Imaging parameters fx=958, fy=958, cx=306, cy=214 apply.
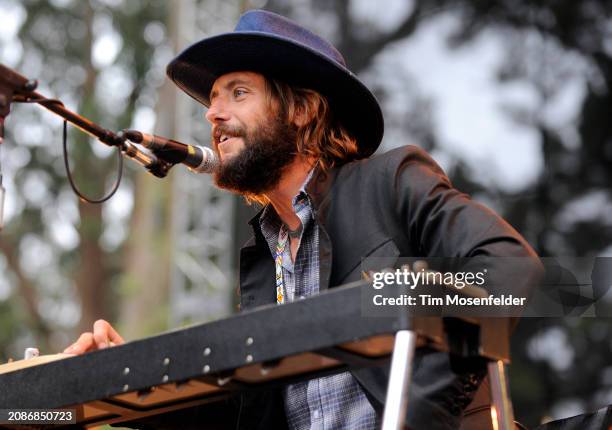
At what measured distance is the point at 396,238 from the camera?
8.16 feet

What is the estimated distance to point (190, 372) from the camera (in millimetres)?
1899

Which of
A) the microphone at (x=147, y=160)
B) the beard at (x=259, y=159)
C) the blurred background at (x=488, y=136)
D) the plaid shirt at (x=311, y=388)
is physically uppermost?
the blurred background at (x=488, y=136)

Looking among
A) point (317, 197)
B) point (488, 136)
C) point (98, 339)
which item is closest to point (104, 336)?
point (98, 339)

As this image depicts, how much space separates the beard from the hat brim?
17 cm

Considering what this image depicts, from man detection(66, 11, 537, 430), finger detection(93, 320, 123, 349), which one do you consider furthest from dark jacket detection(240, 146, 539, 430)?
finger detection(93, 320, 123, 349)

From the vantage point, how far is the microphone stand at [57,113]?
6.81 ft

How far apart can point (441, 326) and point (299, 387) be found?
0.88m

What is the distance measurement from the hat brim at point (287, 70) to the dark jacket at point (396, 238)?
0.31 m

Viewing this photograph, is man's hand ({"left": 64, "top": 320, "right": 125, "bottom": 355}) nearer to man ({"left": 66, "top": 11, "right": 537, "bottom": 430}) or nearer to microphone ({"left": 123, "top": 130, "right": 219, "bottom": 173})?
man ({"left": 66, "top": 11, "right": 537, "bottom": 430})

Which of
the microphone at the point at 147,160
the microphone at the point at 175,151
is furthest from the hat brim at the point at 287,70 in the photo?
the microphone at the point at 147,160

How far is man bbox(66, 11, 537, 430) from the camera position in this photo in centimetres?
220

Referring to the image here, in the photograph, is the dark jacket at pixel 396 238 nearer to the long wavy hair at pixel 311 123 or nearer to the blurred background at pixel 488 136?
the long wavy hair at pixel 311 123

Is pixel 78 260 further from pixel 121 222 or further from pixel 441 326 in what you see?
pixel 441 326

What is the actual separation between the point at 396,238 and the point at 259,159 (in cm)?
66
